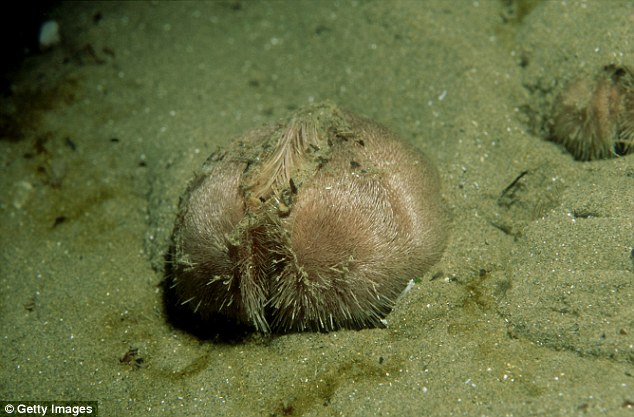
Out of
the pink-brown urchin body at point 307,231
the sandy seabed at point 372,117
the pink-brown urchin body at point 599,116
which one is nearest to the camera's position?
the sandy seabed at point 372,117

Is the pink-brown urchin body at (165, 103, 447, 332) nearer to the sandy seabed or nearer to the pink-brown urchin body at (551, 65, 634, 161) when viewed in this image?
the sandy seabed

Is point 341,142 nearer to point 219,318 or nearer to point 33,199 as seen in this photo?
point 219,318

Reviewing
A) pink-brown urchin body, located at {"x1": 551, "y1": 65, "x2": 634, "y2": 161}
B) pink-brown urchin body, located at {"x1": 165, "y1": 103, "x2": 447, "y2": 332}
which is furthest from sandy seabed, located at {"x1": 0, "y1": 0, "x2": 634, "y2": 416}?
pink-brown urchin body, located at {"x1": 165, "y1": 103, "x2": 447, "y2": 332}

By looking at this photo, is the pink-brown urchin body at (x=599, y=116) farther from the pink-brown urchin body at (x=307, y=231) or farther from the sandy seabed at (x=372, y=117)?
the pink-brown urchin body at (x=307, y=231)

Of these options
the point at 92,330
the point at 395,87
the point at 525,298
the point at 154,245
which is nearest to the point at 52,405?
the point at 92,330

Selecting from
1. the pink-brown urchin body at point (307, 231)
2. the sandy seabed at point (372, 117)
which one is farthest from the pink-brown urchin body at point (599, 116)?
the pink-brown urchin body at point (307, 231)

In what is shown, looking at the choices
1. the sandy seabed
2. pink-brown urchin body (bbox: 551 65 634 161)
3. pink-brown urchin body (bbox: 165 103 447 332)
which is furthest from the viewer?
pink-brown urchin body (bbox: 551 65 634 161)
